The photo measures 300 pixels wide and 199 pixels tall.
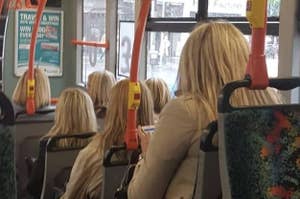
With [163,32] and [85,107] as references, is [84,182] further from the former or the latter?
[163,32]

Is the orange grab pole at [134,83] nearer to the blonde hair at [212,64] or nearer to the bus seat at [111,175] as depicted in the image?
the bus seat at [111,175]

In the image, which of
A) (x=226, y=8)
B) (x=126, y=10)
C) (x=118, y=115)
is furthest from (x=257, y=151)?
(x=126, y=10)

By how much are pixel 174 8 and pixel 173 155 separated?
10.2 ft

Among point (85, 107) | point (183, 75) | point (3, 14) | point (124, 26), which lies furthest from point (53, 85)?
point (183, 75)

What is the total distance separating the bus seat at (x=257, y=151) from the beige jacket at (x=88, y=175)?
140 cm

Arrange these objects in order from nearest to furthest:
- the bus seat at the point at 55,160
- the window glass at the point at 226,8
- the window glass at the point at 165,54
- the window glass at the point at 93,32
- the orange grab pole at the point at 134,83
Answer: the orange grab pole at the point at 134,83
the bus seat at the point at 55,160
the window glass at the point at 226,8
the window glass at the point at 165,54
the window glass at the point at 93,32

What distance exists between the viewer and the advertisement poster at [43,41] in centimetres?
656

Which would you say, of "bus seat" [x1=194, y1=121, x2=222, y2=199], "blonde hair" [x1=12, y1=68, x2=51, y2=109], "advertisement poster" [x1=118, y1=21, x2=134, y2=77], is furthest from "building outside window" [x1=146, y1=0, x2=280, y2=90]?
"bus seat" [x1=194, y1=121, x2=222, y2=199]

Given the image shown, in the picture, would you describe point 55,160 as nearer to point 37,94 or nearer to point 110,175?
point 110,175

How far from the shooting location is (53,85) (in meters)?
6.89

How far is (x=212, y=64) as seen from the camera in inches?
67.2

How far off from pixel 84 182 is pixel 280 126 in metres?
1.54

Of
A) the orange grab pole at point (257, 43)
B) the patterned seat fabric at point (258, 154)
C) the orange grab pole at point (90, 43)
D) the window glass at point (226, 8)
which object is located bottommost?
the patterned seat fabric at point (258, 154)

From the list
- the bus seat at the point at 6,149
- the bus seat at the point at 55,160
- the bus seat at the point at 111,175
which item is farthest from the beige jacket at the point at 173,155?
the bus seat at the point at 55,160
